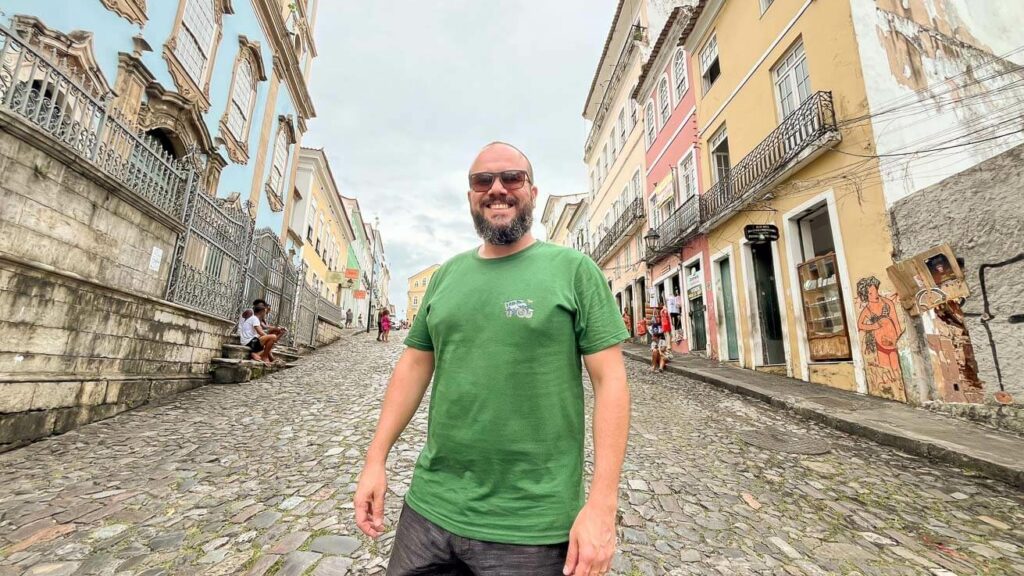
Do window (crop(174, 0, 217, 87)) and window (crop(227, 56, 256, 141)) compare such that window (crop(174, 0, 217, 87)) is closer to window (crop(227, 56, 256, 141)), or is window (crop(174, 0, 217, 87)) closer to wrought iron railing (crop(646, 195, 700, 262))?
window (crop(227, 56, 256, 141))

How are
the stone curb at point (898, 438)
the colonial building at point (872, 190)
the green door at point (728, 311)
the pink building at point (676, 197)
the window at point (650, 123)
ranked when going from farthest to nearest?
the window at point (650, 123) → the pink building at point (676, 197) → the green door at point (728, 311) → the colonial building at point (872, 190) → the stone curb at point (898, 438)

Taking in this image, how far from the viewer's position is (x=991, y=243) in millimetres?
5566

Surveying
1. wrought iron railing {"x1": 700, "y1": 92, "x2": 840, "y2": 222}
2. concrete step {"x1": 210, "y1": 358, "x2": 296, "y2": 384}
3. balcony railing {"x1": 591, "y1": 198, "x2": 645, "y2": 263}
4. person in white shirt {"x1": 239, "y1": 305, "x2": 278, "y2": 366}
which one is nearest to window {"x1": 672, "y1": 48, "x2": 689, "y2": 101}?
wrought iron railing {"x1": 700, "y1": 92, "x2": 840, "y2": 222}

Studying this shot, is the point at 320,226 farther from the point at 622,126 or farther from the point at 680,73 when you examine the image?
the point at 680,73

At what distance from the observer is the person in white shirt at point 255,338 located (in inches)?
347

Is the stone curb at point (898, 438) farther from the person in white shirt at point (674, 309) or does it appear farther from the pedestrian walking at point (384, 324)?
the pedestrian walking at point (384, 324)

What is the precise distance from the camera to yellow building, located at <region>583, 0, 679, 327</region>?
19.2m

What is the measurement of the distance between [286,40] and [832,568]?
2048 centimetres

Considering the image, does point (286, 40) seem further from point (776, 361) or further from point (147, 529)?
point (776, 361)

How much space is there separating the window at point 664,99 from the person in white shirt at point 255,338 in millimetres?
15354

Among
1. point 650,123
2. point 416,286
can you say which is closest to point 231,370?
point 650,123

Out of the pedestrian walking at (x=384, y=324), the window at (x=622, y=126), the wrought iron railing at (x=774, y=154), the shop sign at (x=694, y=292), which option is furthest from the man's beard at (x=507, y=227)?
the window at (x=622, y=126)

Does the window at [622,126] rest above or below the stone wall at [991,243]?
above

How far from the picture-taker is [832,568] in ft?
7.99
